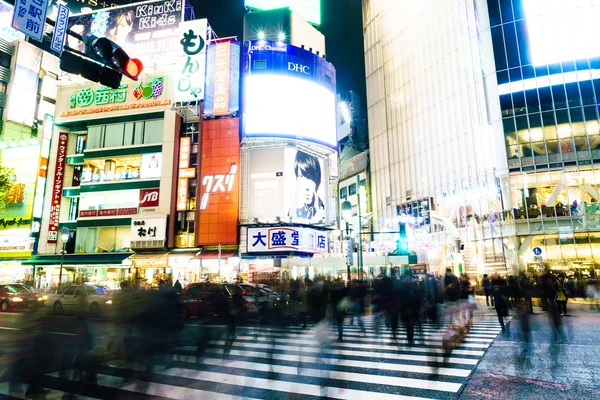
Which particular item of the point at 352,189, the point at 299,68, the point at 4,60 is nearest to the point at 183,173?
the point at 299,68

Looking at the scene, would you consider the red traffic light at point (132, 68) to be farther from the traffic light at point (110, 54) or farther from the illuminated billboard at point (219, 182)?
the illuminated billboard at point (219, 182)

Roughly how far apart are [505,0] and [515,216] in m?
21.5

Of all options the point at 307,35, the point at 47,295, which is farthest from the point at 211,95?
the point at 47,295

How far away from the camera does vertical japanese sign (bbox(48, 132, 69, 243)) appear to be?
112ft

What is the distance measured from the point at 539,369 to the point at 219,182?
27.6 metres

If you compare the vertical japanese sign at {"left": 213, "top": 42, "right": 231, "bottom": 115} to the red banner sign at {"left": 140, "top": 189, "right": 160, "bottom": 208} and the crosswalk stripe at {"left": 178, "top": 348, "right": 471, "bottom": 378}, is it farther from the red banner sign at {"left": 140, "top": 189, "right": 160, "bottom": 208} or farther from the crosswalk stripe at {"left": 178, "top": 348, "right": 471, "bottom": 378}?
the crosswalk stripe at {"left": 178, "top": 348, "right": 471, "bottom": 378}

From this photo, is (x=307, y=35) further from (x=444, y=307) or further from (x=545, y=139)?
(x=444, y=307)

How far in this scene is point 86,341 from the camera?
6.94m

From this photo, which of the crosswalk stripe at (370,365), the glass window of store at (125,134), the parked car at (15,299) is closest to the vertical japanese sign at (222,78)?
the glass window of store at (125,134)

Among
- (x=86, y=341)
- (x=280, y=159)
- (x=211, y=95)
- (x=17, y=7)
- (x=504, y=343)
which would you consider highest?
(x=211, y=95)

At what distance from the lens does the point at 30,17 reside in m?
6.29

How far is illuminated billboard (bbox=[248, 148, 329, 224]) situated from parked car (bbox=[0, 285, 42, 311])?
16030 mm

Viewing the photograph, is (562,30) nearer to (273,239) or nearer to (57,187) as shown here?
(273,239)

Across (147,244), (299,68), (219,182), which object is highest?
(299,68)
